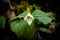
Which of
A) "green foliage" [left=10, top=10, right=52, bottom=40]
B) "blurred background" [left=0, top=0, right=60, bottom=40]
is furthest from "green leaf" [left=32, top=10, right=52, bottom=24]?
"blurred background" [left=0, top=0, right=60, bottom=40]

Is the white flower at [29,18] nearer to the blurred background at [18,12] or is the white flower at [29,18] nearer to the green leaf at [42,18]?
the green leaf at [42,18]

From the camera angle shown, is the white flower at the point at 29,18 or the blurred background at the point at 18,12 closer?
the white flower at the point at 29,18

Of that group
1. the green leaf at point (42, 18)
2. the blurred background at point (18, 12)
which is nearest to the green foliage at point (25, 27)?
the green leaf at point (42, 18)

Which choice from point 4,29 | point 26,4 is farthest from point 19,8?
point 4,29

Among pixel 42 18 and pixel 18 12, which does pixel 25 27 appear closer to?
pixel 42 18

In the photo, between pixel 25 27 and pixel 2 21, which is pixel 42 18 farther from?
pixel 2 21

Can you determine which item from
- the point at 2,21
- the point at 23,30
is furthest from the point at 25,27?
the point at 2,21

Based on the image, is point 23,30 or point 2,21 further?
point 2,21

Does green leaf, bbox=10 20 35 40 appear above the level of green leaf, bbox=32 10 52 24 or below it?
below

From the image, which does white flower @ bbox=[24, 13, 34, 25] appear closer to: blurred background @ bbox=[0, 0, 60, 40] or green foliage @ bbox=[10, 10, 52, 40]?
green foliage @ bbox=[10, 10, 52, 40]

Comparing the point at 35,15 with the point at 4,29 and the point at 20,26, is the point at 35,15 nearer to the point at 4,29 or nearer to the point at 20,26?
the point at 20,26

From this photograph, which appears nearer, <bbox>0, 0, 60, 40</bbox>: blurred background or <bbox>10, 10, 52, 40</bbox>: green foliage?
<bbox>10, 10, 52, 40</bbox>: green foliage
